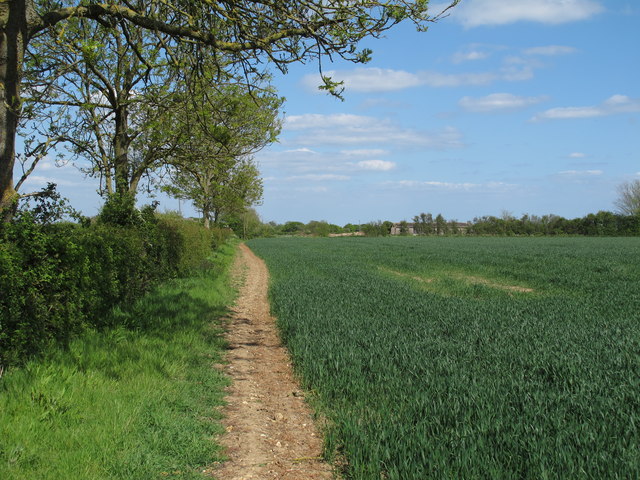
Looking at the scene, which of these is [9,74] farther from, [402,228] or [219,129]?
[402,228]

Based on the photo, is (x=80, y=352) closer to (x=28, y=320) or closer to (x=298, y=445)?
(x=28, y=320)

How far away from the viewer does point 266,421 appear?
475 centimetres

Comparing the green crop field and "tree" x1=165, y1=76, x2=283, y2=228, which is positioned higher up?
"tree" x1=165, y1=76, x2=283, y2=228

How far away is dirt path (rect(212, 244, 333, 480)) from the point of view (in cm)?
369

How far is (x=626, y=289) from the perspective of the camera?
44.9ft

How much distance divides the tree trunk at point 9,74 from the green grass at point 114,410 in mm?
2160

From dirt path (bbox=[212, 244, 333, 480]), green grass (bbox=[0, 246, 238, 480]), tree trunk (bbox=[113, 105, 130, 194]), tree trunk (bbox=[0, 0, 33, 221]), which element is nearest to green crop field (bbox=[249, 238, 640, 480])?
dirt path (bbox=[212, 244, 333, 480])

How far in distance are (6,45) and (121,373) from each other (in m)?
A: 4.03

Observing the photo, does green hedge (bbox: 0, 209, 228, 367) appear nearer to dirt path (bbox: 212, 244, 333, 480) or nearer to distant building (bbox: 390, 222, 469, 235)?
dirt path (bbox: 212, 244, 333, 480)

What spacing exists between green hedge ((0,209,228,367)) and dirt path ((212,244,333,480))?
2269 millimetres

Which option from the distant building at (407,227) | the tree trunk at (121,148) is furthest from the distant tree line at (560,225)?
the tree trunk at (121,148)

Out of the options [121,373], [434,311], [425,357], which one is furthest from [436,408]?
[434,311]

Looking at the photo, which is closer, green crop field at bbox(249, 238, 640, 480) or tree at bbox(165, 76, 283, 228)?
green crop field at bbox(249, 238, 640, 480)

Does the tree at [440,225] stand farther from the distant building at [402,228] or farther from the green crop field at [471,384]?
the green crop field at [471,384]
